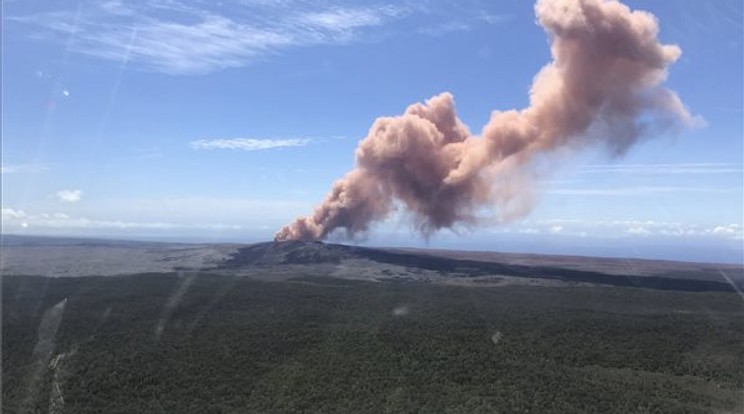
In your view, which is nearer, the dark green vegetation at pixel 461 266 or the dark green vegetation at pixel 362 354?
the dark green vegetation at pixel 362 354

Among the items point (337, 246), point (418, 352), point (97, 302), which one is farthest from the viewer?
point (337, 246)

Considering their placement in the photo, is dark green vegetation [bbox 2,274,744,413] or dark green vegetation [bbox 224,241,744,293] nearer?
dark green vegetation [bbox 2,274,744,413]

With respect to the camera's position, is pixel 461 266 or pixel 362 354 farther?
pixel 461 266

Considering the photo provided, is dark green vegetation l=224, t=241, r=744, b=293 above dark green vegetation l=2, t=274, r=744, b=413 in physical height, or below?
above

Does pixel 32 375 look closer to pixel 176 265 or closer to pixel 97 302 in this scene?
pixel 97 302

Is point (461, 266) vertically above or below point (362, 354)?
above

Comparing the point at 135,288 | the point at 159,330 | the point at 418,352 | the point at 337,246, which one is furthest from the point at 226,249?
the point at 418,352

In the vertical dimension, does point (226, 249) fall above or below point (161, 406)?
above

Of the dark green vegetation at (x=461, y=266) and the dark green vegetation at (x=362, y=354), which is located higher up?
the dark green vegetation at (x=461, y=266)
